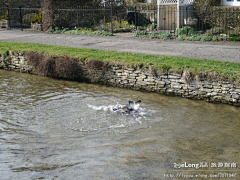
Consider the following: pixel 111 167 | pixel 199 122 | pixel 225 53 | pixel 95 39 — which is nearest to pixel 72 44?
pixel 95 39

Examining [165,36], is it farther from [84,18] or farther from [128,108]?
[128,108]

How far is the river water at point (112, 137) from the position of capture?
6.18 m

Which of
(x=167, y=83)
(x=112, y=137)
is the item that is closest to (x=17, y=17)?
(x=167, y=83)

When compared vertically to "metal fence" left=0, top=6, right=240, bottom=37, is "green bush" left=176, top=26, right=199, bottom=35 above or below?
below

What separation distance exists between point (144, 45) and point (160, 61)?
411 centimetres

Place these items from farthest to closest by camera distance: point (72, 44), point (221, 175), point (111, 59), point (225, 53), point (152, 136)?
point (72, 44)
point (225, 53)
point (111, 59)
point (152, 136)
point (221, 175)

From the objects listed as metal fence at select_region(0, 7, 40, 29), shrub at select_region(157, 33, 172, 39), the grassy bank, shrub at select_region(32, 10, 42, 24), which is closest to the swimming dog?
the grassy bank

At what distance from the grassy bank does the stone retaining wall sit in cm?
17

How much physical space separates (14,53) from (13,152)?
Answer: 7517 millimetres

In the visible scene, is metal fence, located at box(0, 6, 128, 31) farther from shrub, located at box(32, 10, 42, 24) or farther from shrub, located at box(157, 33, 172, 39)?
shrub, located at box(157, 33, 172, 39)

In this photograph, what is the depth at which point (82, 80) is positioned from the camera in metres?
12.2

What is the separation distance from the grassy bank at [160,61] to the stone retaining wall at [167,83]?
0.17 meters

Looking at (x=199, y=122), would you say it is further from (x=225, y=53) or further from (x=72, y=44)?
(x=72, y=44)

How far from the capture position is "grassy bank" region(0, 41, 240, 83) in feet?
32.0
